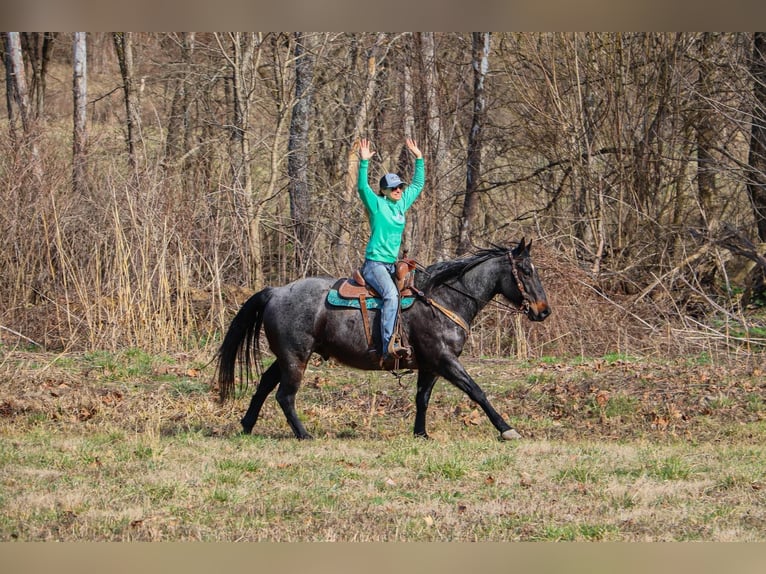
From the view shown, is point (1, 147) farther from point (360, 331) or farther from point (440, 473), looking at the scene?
point (440, 473)

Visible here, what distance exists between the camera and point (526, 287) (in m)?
10.4

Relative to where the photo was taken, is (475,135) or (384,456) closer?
(384,456)

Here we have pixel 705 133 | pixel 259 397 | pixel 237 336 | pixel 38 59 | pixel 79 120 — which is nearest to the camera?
pixel 237 336

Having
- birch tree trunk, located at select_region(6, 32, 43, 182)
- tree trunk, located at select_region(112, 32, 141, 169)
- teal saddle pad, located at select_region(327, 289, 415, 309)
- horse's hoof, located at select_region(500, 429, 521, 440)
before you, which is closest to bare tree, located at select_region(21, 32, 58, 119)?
birch tree trunk, located at select_region(6, 32, 43, 182)

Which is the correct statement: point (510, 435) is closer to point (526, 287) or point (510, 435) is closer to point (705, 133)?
point (526, 287)

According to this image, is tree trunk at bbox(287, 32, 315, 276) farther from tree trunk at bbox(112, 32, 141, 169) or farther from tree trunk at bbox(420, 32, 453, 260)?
tree trunk at bbox(112, 32, 141, 169)

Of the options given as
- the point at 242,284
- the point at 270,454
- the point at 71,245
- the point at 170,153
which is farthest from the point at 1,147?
the point at 270,454

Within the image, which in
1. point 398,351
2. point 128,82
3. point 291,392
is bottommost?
point 291,392

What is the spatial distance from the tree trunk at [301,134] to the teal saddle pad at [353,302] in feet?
29.1

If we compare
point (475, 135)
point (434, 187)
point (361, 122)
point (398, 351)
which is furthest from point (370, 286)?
point (475, 135)

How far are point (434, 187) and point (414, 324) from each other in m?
8.52

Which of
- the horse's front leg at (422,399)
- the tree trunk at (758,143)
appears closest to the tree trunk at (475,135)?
the tree trunk at (758,143)

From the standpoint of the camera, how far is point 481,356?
15328mm

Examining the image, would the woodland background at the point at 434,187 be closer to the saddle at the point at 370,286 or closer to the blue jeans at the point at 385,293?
the saddle at the point at 370,286
